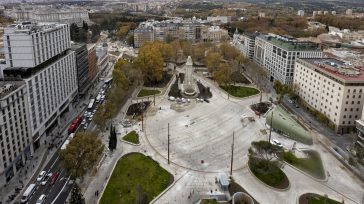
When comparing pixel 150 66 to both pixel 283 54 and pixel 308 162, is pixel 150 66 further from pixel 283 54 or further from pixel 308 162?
pixel 308 162

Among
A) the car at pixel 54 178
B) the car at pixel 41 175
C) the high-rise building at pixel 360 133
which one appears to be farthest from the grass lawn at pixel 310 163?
the car at pixel 41 175

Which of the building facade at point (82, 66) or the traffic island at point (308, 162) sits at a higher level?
the building facade at point (82, 66)

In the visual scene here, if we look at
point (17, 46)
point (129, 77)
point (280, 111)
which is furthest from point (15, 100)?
point (280, 111)

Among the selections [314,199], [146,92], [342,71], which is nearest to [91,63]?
[146,92]

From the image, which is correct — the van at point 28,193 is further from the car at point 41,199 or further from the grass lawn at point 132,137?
the grass lawn at point 132,137

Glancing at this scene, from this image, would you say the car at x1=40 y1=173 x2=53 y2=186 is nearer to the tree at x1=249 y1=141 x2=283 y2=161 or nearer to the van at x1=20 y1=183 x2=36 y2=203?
the van at x1=20 y1=183 x2=36 y2=203
